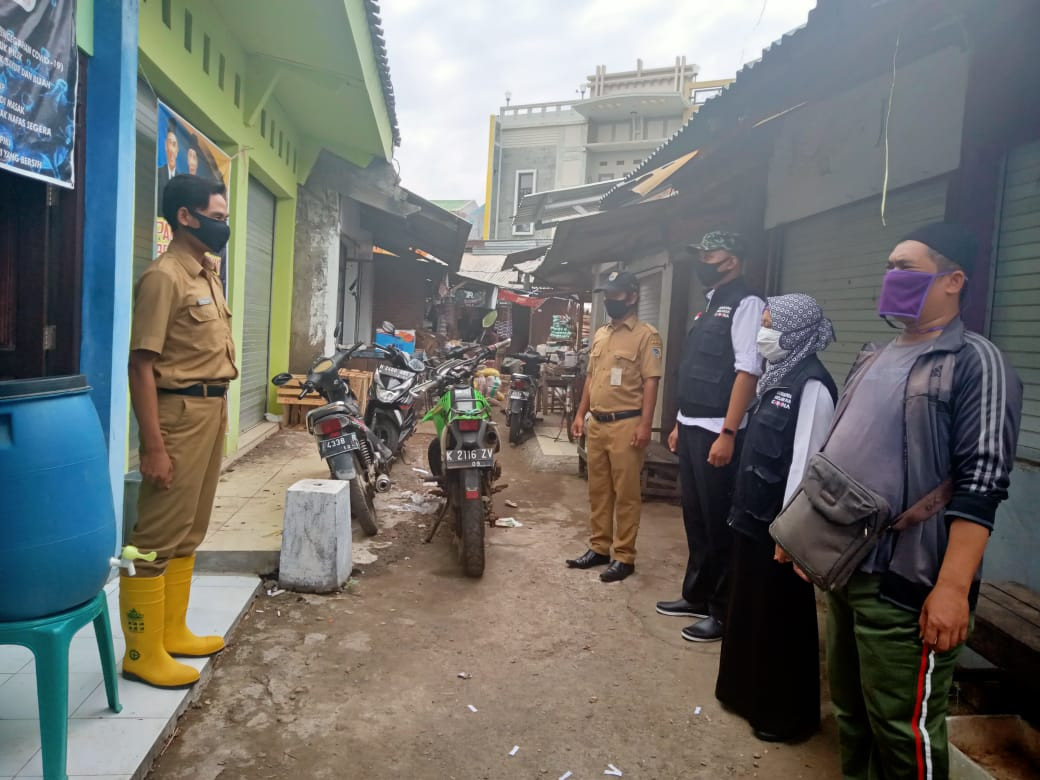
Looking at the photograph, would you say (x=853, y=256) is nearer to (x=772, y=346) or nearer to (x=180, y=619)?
(x=772, y=346)

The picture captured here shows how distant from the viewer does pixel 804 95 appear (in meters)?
3.92

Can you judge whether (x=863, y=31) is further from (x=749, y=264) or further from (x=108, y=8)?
(x=108, y=8)

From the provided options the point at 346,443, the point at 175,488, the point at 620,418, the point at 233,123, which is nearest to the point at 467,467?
the point at 346,443

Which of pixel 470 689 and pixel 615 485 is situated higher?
pixel 615 485

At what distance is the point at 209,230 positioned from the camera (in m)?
2.60

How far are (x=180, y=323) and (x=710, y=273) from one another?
2.60 meters

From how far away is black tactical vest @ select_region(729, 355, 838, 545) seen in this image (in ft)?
8.14

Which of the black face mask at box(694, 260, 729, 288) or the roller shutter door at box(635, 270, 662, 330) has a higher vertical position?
the roller shutter door at box(635, 270, 662, 330)

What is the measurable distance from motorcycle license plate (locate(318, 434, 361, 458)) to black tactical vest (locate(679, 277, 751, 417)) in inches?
85.3

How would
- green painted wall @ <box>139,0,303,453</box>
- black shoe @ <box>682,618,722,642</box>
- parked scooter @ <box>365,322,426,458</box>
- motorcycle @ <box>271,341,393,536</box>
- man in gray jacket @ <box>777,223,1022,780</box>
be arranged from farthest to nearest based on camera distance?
1. parked scooter @ <box>365,322,426,458</box>
2. motorcycle @ <box>271,341,393,536</box>
3. green painted wall @ <box>139,0,303,453</box>
4. black shoe @ <box>682,618,722,642</box>
5. man in gray jacket @ <box>777,223,1022,780</box>

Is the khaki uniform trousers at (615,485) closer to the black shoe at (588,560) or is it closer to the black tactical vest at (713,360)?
the black shoe at (588,560)

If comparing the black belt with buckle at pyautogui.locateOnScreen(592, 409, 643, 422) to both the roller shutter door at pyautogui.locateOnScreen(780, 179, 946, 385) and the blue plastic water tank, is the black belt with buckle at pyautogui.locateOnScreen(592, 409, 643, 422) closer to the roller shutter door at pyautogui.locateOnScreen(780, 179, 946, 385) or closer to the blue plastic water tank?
the roller shutter door at pyautogui.locateOnScreen(780, 179, 946, 385)

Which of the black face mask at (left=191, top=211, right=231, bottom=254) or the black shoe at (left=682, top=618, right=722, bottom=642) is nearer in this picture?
the black face mask at (left=191, top=211, right=231, bottom=254)

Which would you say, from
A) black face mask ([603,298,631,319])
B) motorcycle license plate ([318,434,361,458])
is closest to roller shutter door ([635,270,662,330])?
black face mask ([603,298,631,319])
